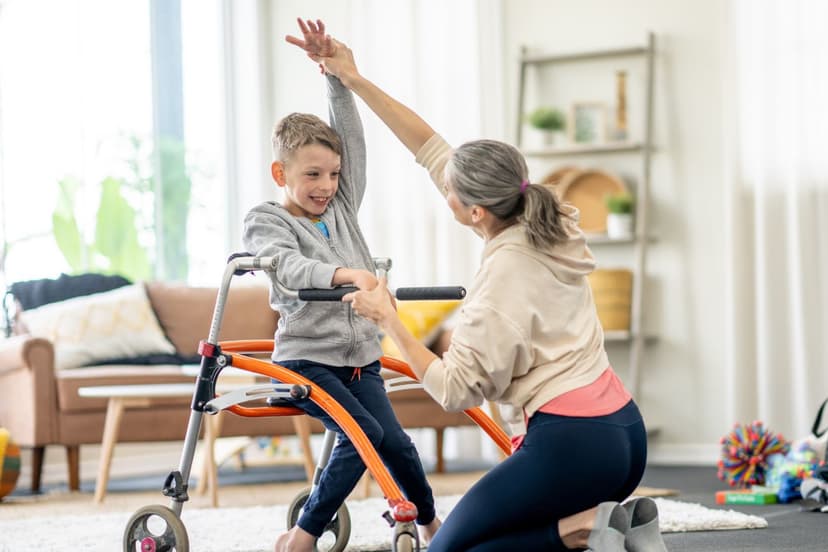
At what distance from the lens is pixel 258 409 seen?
7.67 feet

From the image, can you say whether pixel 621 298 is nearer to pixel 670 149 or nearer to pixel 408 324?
pixel 670 149

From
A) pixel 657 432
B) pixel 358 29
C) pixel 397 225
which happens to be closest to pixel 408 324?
pixel 397 225

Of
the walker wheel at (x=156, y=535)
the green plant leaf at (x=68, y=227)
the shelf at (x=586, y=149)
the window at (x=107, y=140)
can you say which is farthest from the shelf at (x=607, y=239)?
the walker wheel at (x=156, y=535)

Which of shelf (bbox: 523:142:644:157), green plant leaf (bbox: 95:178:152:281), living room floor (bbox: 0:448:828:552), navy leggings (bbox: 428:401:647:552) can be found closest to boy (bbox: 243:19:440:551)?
navy leggings (bbox: 428:401:647:552)

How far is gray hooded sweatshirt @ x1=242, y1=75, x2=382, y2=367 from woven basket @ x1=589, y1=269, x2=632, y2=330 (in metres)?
3.04

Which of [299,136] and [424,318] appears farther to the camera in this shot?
[424,318]

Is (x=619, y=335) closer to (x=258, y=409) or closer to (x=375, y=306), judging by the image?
(x=258, y=409)

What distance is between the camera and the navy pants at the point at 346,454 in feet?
7.48

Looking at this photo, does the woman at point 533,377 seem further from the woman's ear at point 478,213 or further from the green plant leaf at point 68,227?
the green plant leaf at point 68,227

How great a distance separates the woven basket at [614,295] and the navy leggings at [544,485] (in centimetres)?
343

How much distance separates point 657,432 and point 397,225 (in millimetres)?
1599

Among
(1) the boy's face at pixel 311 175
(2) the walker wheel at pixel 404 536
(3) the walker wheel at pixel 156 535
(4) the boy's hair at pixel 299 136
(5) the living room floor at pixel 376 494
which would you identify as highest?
(4) the boy's hair at pixel 299 136

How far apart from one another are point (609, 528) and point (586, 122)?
385 cm

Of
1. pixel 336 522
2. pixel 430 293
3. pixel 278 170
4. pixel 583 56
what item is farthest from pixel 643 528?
pixel 583 56
